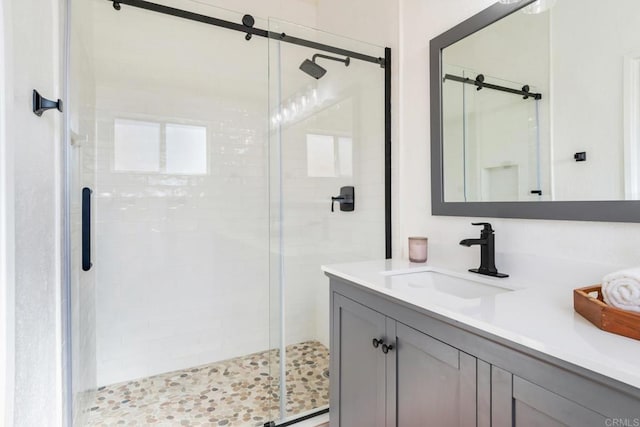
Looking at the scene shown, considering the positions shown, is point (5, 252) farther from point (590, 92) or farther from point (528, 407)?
point (590, 92)

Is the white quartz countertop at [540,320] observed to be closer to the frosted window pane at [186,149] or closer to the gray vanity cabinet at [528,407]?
the gray vanity cabinet at [528,407]

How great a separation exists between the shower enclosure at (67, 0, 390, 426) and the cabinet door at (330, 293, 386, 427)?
58 centimetres

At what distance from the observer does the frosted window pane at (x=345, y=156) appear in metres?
2.17

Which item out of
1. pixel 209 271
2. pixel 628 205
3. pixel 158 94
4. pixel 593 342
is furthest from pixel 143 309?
pixel 628 205

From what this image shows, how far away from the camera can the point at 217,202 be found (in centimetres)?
242

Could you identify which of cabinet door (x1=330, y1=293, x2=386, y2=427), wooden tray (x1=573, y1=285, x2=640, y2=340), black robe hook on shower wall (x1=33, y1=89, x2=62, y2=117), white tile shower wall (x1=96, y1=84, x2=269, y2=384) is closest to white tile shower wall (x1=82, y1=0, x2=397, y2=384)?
white tile shower wall (x1=96, y1=84, x2=269, y2=384)

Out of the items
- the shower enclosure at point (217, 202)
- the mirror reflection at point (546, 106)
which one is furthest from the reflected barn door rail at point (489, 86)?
the shower enclosure at point (217, 202)

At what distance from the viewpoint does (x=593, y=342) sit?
615 millimetres

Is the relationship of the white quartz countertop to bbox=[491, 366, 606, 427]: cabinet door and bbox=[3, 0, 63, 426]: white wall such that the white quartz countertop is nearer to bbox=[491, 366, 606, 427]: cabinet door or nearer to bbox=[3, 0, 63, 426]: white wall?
bbox=[491, 366, 606, 427]: cabinet door

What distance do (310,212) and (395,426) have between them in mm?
1346

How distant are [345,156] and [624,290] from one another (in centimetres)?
169

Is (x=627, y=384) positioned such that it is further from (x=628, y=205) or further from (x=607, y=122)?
(x=607, y=122)

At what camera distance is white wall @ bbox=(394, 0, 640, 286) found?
1.00 meters

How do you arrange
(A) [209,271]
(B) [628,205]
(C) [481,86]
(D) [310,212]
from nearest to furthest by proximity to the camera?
(B) [628,205]
(C) [481,86]
(D) [310,212]
(A) [209,271]
